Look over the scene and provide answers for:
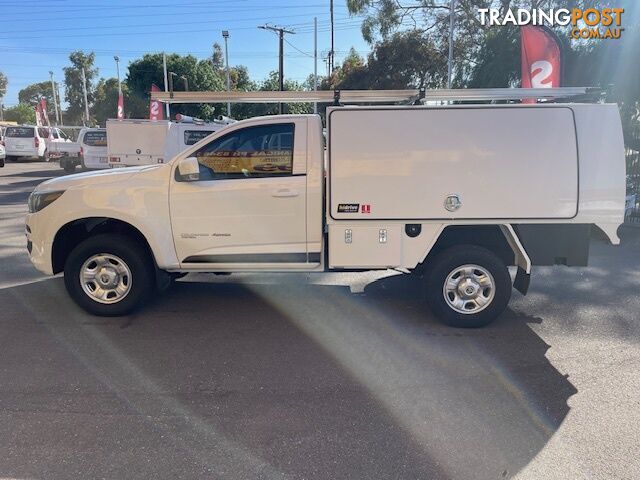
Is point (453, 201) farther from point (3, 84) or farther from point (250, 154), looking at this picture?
point (3, 84)

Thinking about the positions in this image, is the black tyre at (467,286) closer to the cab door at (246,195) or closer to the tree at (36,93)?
the cab door at (246,195)

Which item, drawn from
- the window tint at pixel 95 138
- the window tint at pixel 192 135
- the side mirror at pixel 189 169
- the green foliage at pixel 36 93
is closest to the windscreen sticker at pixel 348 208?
the side mirror at pixel 189 169

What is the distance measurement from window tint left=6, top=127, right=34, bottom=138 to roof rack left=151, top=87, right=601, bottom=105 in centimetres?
2738

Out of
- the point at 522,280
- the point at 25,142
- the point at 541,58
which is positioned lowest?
the point at 522,280

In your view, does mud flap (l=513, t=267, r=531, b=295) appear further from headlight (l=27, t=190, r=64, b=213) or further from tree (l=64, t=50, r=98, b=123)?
tree (l=64, t=50, r=98, b=123)

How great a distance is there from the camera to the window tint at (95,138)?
2036 centimetres

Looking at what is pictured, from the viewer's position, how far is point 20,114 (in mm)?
83625

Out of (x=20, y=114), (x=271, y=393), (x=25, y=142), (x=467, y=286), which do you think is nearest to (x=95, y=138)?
(x=25, y=142)

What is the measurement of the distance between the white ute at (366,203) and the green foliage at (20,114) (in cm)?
8599

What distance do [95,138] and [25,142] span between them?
1148 centimetres

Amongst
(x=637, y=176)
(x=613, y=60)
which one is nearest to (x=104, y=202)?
(x=637, y=176)

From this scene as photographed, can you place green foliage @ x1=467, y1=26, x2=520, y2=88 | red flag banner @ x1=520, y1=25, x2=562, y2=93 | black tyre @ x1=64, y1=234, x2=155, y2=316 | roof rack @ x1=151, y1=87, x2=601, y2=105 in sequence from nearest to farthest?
1. black tyre @ x1=64, y1=234, x2=155, y2=316
2. roof rack @ x1=151, y1=87, x2=601, y2=105
3. red flag banner @ x1=520, y1=25, x2=562, y2=93
4. green foliage @ x1=467, y1=26, x2=520, y2=88

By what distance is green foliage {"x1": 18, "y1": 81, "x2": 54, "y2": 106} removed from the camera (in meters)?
100

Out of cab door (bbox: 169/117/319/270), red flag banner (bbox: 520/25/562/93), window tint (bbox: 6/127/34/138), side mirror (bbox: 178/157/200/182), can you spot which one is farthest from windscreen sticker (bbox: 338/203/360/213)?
window tint (bbox: 6/127/34/138)
